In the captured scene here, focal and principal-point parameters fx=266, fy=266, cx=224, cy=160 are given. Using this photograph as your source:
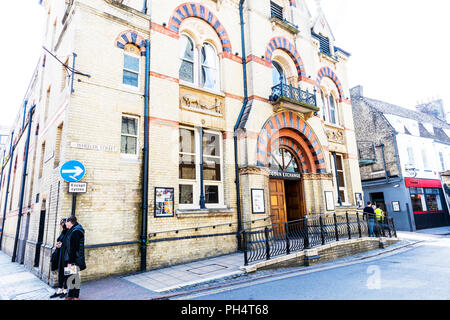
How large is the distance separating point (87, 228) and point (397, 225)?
22.9 meters

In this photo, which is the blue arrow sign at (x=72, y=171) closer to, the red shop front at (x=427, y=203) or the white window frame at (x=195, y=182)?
the white window frame at (x=195, y=182)

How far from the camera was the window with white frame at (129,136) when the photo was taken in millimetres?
8734

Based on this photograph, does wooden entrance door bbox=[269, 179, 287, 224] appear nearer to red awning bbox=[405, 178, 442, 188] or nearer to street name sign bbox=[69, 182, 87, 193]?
street name sign bbox=[69, 182, 87, 193]

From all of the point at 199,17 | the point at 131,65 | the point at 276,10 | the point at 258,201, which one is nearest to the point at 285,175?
the point at 258,201

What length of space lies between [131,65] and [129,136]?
2.58 metres

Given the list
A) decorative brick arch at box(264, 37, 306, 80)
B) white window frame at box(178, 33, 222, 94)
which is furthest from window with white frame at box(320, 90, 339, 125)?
white window frame at box(178, 33, 222, 94)

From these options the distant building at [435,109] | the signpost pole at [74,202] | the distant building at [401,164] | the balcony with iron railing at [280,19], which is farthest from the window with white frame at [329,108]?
the distant building at [435,109]

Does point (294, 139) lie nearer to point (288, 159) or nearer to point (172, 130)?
point (288, 159)

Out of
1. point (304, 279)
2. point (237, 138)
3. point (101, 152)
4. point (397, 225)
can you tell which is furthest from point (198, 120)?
point (397, 225)

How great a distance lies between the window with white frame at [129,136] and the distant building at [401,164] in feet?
54.8

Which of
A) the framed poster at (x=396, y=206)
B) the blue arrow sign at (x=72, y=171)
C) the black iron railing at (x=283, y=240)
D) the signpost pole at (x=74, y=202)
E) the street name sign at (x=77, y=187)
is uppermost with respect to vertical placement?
the blue arrow sign at (x=72, y=171)

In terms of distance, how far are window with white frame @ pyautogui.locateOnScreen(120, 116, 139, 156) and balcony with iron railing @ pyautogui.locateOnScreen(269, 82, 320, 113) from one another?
20.7ft
